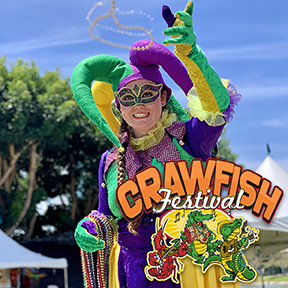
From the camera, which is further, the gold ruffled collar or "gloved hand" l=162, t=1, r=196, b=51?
the gold ruffled collar

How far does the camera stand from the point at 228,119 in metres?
1.88

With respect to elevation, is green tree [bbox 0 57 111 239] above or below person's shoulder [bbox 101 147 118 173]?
above

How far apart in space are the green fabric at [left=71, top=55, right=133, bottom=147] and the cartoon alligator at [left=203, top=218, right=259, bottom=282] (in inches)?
29.2

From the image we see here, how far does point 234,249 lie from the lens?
1831mm

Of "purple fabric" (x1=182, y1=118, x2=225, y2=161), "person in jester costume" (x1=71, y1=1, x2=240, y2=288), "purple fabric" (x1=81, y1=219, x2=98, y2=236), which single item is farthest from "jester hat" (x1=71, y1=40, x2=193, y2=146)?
"purple fabric" (x1=81, y1=219, x2=98, y2=236)

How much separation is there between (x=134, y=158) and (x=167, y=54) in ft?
1.76

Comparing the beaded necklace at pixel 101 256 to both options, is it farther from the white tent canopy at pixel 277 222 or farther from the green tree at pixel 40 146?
the green tree at pixel 40 146

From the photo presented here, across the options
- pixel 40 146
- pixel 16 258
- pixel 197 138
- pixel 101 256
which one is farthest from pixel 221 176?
pixel 40 146

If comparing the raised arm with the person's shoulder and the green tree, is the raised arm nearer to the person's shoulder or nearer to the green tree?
the person's shoulder

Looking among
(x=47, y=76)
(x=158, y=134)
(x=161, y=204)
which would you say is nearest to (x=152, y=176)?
(x=161, y=204)

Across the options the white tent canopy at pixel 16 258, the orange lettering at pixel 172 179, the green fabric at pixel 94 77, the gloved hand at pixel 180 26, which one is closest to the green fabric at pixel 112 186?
the green fabric at pixel 94 77

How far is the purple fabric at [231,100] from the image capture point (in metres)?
1.88

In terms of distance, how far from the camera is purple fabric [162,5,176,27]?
1653mm

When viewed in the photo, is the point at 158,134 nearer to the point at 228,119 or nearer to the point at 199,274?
the point at 228,119
